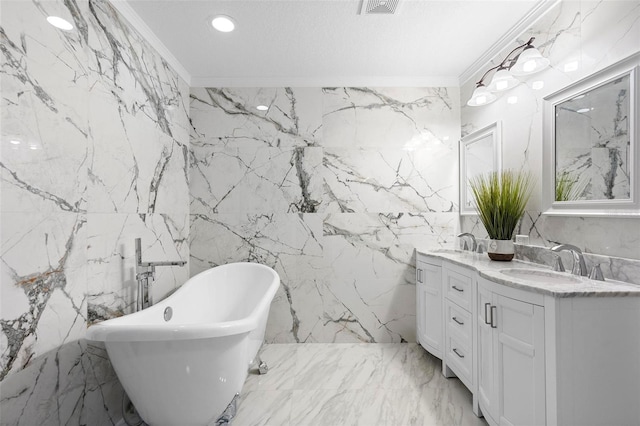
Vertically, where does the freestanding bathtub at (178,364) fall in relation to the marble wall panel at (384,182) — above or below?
below

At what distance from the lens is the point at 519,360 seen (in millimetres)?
1313

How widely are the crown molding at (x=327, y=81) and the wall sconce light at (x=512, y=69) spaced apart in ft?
1.57

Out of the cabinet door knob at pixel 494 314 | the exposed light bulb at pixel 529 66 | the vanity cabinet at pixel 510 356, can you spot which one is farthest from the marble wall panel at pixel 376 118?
the cabinet door knob at pixel 494 314

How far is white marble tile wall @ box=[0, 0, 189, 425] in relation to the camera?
1.17 metres

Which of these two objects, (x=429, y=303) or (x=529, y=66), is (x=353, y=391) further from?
(x=529, y=66)

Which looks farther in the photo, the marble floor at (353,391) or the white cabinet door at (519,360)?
the marble floor at (353,391)

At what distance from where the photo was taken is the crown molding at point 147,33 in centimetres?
181

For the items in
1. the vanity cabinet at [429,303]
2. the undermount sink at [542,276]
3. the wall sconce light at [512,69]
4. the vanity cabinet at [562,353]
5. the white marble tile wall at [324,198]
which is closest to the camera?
the vanity cabinet at [562,353]

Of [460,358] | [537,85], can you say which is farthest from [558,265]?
[537,85]

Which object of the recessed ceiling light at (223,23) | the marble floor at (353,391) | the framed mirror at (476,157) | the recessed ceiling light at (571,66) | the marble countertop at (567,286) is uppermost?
the recessed ceiling light at (223,23)

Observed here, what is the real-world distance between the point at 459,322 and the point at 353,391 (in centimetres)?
84

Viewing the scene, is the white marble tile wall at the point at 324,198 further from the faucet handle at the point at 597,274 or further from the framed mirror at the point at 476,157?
the faucet handle at the point at 597,274

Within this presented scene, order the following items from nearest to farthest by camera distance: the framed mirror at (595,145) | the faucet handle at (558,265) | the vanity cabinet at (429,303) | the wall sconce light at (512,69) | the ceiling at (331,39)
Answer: the framed mirror at (595,145)
the faucet handle at (558,265)
the wall sconce light at (512,69)
the ceiling at (331,39)
the vanity cabinet at (429,303)

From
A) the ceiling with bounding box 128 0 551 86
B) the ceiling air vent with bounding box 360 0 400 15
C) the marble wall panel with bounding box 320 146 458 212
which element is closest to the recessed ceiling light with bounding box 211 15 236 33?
the ceiling with bounding box 128 0 551 86
